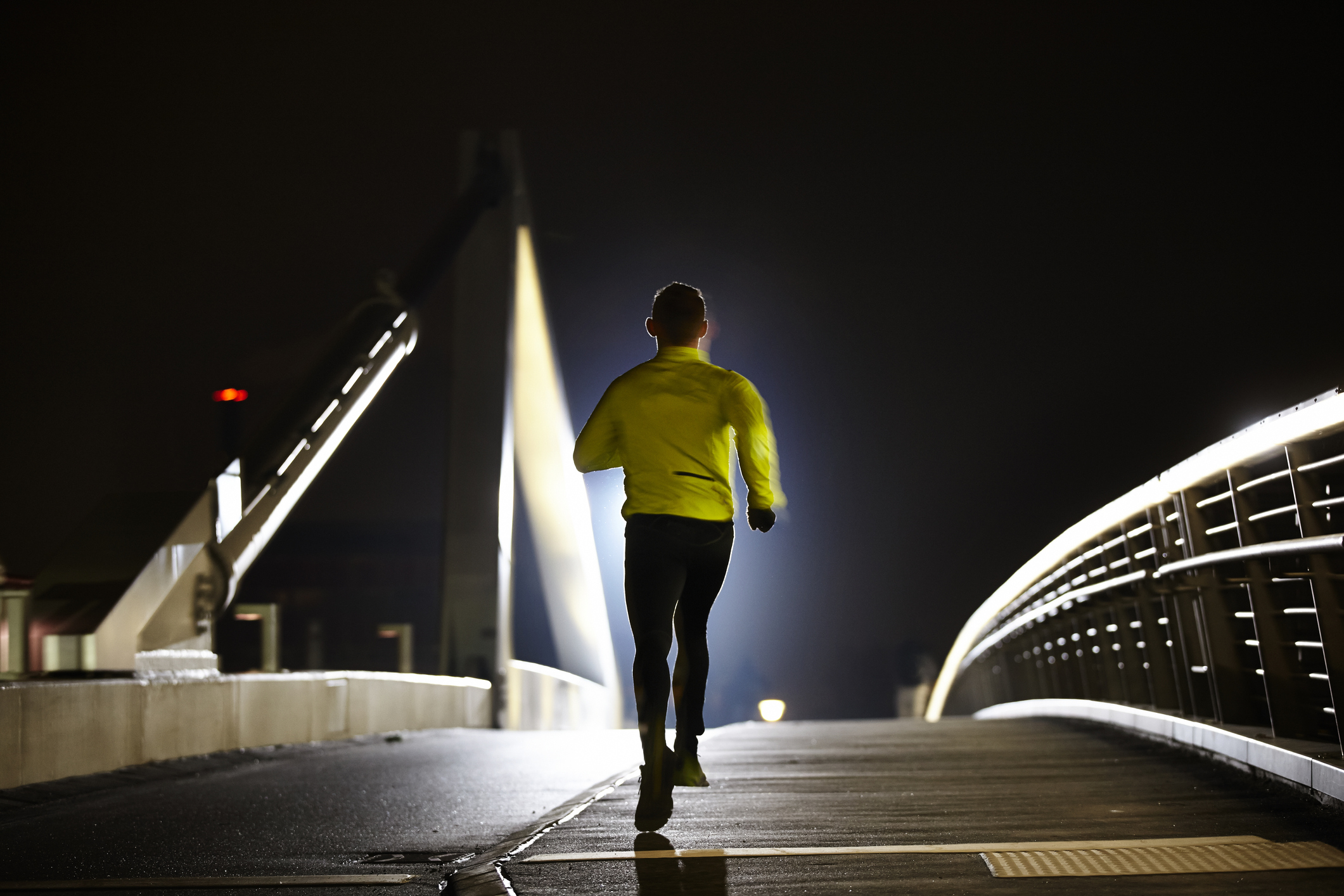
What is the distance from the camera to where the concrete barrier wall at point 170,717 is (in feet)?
17.4

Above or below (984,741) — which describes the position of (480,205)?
above

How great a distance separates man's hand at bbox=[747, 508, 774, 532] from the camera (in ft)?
13.3

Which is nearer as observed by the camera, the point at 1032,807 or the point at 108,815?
the point at 1032,807

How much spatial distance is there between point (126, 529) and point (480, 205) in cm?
1536

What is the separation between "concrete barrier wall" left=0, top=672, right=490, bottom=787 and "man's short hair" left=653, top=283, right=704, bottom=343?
2829 millimetres

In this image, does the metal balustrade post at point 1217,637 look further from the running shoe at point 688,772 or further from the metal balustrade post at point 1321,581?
the running shoe at point 688,772

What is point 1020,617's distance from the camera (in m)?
12.8

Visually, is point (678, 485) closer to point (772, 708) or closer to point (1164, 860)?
point (1164, 860)

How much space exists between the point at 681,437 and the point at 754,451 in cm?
22

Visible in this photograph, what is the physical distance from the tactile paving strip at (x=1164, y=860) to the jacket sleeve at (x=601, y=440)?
1.52 meters

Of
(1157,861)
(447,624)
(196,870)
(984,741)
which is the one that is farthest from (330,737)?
(447,624)

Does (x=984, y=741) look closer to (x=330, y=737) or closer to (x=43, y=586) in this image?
(x=330, y=737)

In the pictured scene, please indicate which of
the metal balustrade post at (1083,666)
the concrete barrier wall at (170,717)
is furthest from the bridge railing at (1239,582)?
the concrete barrier wall at (170,717)

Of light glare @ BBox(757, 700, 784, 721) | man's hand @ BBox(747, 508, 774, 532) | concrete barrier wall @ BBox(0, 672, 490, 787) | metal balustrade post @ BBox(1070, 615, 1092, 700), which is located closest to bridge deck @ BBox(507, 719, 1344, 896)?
man's hand @ BBox(747, 508, 774, 532)
